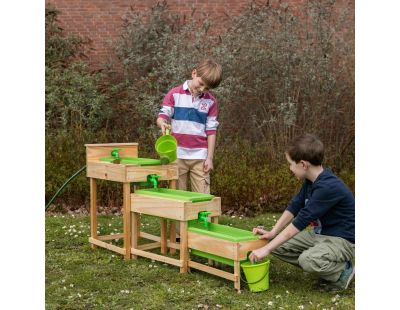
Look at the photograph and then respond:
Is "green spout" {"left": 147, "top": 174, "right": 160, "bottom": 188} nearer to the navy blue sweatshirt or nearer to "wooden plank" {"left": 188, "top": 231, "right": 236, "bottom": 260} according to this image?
"wooden plank" {"left": 188, "top": 231, "right": 236, "bottom": 260}

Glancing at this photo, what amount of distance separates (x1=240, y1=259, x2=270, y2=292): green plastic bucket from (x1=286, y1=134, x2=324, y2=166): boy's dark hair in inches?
25.8

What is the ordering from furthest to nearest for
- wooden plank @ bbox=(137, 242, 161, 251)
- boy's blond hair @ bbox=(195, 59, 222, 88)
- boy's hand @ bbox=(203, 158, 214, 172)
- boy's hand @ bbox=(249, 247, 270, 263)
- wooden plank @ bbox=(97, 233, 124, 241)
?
1. wooden plank @ bbox=(97, 233, 124, 241)
2. boy's hand @ bbox=(203, 158, 214, 172)
3. wooden plank @ bbox=(137, 242, 161, 251)
4. boy's blond hair @ bbox=(195, 59, 222, 88)
5. boy's hand @ bbox=(249, 247, 270, 263)

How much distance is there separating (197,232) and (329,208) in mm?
838

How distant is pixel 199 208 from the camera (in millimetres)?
3734

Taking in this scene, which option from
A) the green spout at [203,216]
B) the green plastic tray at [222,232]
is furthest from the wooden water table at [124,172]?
the green spout at [203,216]

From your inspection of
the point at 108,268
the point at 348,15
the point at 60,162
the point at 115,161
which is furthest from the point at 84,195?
the point at 348,15

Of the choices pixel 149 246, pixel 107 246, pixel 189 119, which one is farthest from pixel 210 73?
pixel 107 246

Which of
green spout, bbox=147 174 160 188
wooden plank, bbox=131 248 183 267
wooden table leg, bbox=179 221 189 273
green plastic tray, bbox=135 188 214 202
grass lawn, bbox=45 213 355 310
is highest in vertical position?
green spout, bbox=147 174 160 188

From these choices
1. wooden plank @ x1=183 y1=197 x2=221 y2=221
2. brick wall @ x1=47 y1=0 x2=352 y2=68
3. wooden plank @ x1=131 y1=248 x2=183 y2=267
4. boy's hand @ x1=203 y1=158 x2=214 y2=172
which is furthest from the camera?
brick wall @ x1=47 y1=0 x2=352 y2=68

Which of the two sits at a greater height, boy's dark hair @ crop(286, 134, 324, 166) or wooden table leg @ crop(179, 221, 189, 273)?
boy's dark hair @ crop(286, 134, 324, 166)

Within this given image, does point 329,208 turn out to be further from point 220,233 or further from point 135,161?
point 135,161

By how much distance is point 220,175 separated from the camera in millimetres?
6242

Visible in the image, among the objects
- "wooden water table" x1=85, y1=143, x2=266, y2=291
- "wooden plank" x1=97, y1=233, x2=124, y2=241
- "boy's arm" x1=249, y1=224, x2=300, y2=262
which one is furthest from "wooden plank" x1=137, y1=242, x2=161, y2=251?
"boy's arm" x1=249, y1=224, x2=300, y2=262

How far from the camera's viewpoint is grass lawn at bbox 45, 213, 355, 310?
3213mm
